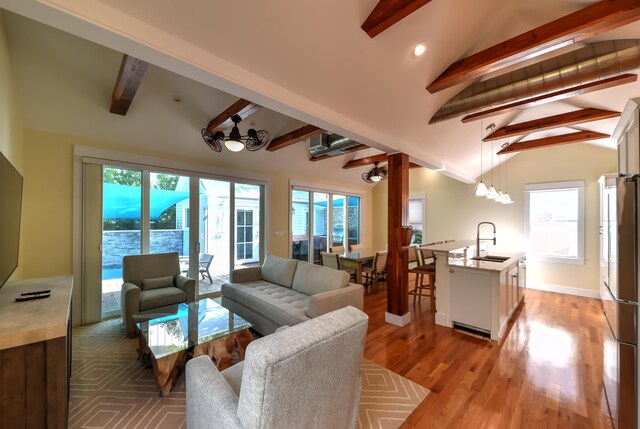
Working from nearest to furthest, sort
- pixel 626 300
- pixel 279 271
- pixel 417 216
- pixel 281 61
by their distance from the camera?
1. pixel 626 300
2. pixel 281 61
3. pixel 279 271
4. pixel 417 216

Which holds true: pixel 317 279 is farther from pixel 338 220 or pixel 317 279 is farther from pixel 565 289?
pixel 565 289

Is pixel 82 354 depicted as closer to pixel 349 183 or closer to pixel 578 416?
pixel 578 416

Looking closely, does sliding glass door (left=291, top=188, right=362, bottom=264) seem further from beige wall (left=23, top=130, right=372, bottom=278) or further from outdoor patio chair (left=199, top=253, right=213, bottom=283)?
beige wall (left=23, top=130, right=372, bottom=278)

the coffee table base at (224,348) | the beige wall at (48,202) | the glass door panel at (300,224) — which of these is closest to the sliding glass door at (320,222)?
the glass door panel at (300,224)

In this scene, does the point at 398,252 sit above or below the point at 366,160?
below

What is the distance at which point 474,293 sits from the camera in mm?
3246

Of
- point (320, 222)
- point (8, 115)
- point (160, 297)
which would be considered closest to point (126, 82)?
point (8, 115)

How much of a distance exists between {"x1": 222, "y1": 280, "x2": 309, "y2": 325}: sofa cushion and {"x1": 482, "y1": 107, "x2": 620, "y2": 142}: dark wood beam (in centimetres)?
451

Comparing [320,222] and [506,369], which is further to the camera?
[320,222]

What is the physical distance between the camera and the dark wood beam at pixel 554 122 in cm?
378

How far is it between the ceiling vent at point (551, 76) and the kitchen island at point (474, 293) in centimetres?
198

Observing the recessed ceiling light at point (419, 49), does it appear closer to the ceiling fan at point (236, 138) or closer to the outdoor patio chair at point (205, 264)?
the ceiling fan at point (236, 138)

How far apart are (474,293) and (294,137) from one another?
3.47 metres

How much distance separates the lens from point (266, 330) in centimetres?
296
